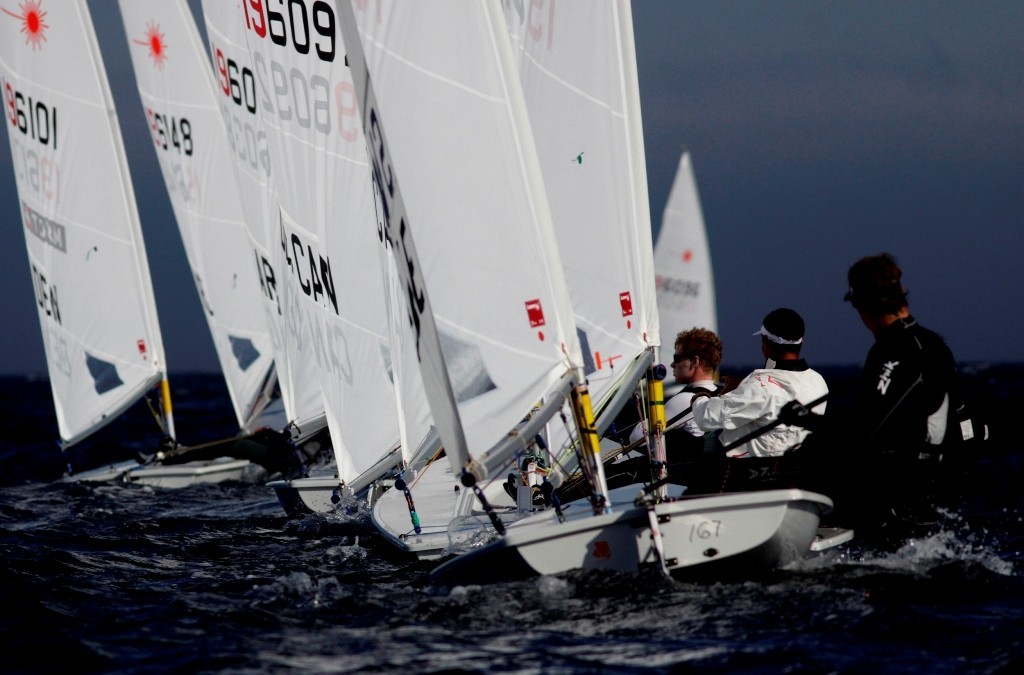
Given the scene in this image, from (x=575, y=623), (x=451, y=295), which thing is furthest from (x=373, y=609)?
(x=451, y=295)

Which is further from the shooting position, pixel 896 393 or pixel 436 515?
pixel 436 515

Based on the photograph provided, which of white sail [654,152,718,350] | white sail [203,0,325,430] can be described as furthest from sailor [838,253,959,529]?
white sail [654,152,718,350]

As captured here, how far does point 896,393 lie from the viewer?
4.49m

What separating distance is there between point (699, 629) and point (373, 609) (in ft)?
4.25

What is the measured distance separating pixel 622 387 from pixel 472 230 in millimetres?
1303

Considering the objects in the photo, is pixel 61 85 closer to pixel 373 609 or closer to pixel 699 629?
pixel 373 609

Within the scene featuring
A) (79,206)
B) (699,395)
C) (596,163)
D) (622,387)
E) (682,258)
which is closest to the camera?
(699,395)

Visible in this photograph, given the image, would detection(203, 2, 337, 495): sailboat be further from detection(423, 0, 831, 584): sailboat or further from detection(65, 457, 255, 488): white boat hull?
detection(423, 0, 831, 584): sailboat

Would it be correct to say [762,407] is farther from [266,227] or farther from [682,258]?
[682,258]

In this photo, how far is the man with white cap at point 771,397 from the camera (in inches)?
189

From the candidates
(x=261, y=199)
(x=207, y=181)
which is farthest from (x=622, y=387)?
(x=207, y=181)

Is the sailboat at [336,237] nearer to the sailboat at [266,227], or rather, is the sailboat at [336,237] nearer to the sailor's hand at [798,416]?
the sailboat at [266,227]

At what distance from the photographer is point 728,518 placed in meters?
4.34

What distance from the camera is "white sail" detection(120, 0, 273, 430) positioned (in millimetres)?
12594
